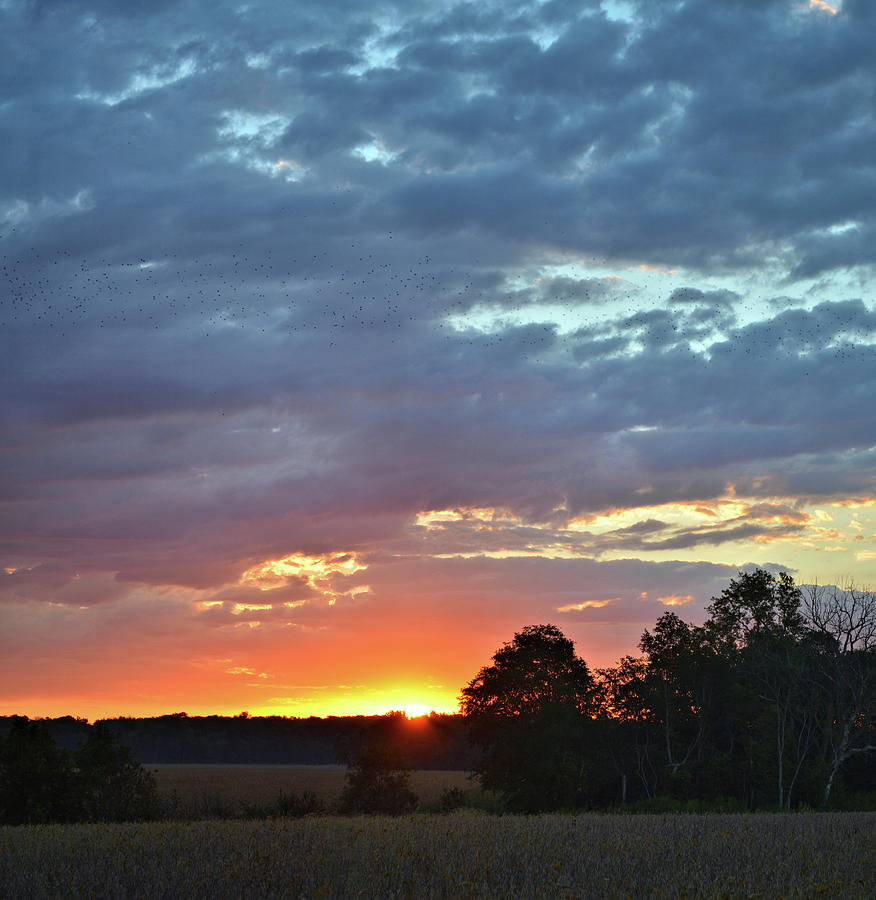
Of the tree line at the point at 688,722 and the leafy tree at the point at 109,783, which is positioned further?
the tree line at the point at 688,722

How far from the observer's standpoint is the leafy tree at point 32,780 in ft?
117

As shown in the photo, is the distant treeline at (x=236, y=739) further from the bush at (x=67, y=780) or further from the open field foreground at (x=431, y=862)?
the open field foreground at (x=431, y=862)

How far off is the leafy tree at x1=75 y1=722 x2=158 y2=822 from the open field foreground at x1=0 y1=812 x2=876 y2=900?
15548 mm

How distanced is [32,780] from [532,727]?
86.8 ft

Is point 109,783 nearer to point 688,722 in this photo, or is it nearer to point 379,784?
point 379,784

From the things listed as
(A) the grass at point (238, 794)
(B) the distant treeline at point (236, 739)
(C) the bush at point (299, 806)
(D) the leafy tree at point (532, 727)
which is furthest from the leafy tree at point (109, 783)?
(B) the distant treeline at point (236, 739)

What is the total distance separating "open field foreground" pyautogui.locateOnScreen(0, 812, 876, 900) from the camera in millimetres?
13414

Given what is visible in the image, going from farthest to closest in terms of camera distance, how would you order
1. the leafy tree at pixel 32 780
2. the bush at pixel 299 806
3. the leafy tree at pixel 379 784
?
the leafy tree at pixel 379 784 → the bush at pixel 299 806 → the leafy tree at pixel 32 780

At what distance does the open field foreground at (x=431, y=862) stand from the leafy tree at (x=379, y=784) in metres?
25.7

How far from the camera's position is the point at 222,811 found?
41375 mm

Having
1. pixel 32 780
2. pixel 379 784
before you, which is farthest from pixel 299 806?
pixel 32 780

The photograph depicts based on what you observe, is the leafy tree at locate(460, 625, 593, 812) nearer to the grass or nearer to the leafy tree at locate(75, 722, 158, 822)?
the grass

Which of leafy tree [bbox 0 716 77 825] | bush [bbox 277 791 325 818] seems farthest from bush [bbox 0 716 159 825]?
bush [bbox 277 791 325 818]

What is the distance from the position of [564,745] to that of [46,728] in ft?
90.8
